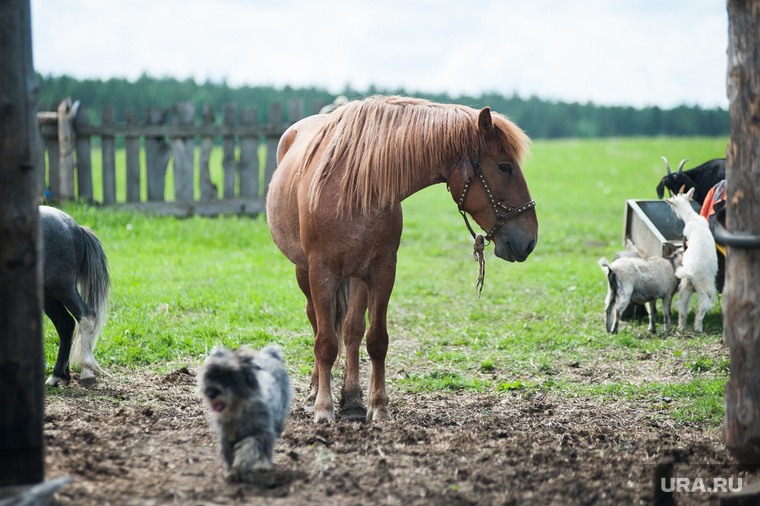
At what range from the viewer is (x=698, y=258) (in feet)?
22.2

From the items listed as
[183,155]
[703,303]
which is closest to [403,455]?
[703,303]

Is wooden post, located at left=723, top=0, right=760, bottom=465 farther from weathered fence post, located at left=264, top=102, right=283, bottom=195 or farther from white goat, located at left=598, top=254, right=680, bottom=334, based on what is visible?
weathered fence post, located at left=264, top=102, right=283, bottom=195

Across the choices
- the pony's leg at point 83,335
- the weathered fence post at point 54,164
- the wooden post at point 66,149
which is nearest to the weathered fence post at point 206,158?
the wooden post at point 66,149

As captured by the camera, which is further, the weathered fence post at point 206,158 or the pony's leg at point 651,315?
the weathered fence post at point 206,158

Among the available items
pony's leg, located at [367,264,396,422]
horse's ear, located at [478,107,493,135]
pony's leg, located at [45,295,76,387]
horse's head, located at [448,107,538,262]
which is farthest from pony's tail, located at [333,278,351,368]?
pony's leg, located at [45,295,76,387]

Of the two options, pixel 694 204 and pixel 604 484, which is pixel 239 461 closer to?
pixel 604 484

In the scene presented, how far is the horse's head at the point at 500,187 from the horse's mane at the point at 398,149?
1 centimetres

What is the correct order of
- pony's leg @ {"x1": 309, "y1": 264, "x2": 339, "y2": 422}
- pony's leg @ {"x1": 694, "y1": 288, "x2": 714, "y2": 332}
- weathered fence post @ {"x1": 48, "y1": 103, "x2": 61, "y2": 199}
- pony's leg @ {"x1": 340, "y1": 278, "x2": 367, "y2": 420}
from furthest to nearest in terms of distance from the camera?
weathered fence post @ {"x1": 48, "y1": 103, "x2": 61, "y2": 199}, pony's leg @ {"x1": 694, "y1": 288, "x2": 714, "y2": 332}, pony's leg @ {"x1": 340, "y1": 278, "x2": 367, "y2": 420}, pony's leg @ {"x1": 309, "y1": 264, "x2": 339, "y2": 422}

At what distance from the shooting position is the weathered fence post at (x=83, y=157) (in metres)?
11.0

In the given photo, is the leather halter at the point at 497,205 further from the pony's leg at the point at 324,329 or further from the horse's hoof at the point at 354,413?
the horse's hoof at the point at 354,413

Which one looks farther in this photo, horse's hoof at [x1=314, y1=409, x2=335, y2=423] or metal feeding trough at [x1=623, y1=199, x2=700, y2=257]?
metal feeding trough at [x1=623, y1=199, x2=700, y2=257]

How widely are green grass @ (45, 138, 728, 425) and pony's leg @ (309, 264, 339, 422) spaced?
1.03 meters

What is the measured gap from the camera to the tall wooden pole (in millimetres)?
2799

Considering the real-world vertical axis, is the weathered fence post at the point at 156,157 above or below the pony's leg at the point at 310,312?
above
